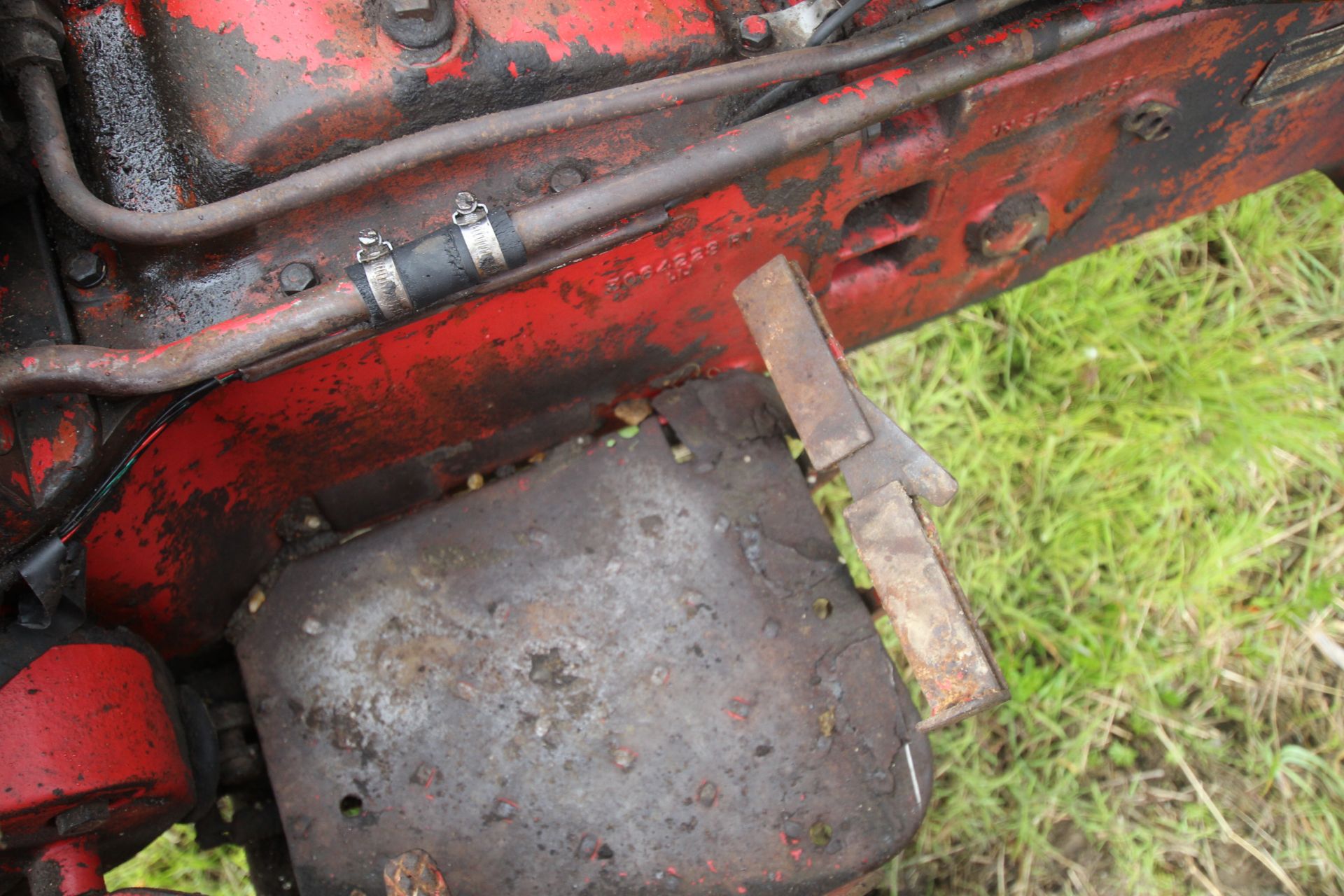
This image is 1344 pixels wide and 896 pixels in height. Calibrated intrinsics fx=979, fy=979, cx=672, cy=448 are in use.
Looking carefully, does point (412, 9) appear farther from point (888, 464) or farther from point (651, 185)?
point (888, 464)

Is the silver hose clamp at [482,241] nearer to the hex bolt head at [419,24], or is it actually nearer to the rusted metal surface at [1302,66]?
the hex bolt head at [419,24]

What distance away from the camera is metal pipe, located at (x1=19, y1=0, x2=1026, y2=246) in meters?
1.06

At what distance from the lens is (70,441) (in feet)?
3.53

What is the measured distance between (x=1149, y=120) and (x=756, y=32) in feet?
2.05

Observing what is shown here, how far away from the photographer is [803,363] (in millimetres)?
1301

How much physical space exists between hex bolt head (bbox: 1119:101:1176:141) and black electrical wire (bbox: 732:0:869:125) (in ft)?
1.51

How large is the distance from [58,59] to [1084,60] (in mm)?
1258

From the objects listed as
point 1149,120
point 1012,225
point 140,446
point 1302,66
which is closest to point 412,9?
point 140,446

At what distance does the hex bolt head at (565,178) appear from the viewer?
1220 mm

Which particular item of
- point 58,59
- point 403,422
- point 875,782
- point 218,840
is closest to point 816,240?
point 403,422

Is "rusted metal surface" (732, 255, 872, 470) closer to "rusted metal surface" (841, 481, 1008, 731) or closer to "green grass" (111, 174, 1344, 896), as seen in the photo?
"rusted metal surface" (841, 481, 1008, 731)

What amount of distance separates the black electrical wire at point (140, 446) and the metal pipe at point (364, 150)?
17 centimetres

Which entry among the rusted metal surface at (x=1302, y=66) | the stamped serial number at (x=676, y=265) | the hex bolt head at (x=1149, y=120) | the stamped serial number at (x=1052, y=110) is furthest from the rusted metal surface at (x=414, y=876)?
the rusted metal surface at (x=1302, y=66)

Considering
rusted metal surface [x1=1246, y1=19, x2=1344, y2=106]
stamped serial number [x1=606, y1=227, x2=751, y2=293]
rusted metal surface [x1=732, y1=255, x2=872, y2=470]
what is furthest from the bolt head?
rusted metal surface [x1=1246, y1=19, x2=1344, y2=106]
